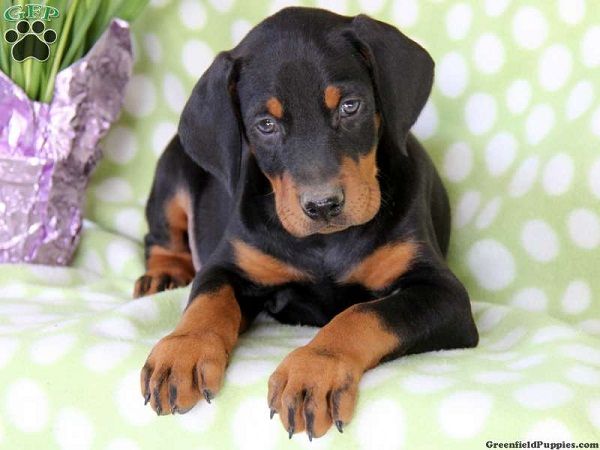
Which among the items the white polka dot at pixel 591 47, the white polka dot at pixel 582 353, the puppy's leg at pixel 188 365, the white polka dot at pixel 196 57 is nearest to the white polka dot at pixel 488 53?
the white polka dot at pixel 591 47

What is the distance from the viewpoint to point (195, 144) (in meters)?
2.92

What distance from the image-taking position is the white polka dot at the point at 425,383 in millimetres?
2270

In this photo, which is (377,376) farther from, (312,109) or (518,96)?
(518,96)

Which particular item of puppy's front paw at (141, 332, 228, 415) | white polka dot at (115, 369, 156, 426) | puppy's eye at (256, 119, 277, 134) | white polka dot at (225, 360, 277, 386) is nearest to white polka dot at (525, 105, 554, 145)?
puppy's eye at (256, 119, 277, 134)

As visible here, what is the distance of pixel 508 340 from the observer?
2.87 m

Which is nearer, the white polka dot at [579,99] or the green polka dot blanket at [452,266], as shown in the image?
the green polka dot blanket at [452,266]

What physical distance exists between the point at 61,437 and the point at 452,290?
46.6 inches

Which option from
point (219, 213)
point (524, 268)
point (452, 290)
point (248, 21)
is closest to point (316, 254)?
point (452, 290)

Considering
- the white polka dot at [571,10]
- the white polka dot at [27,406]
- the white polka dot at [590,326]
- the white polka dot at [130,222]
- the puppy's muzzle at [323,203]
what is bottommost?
the white polka dot at [130,222]

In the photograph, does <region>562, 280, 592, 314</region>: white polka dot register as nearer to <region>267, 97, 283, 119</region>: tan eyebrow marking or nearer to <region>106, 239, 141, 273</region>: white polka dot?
<region>267, 97, 283, 119</region>: tan eyebrow marking

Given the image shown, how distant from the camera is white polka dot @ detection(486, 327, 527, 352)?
110 inches

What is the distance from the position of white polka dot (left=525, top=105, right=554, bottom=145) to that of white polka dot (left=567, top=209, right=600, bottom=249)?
390mm

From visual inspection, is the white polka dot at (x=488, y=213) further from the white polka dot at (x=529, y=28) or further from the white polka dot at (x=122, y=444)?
the white polka dot at (x=122, y=444)

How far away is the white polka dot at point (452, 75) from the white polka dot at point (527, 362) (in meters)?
1.65
